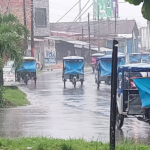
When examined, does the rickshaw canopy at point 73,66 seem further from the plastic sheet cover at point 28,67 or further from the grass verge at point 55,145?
the grass verge at point 55,145

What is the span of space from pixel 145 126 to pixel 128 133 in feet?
7.20

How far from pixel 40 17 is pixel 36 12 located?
822 mm

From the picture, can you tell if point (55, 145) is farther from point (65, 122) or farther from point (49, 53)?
point (49, 53)

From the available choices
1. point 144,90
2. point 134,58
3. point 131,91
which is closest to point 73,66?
point 131,91

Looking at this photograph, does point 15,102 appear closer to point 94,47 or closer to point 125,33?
point 94,47

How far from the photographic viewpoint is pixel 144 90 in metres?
12.7

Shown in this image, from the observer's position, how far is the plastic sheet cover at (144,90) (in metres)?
12.6

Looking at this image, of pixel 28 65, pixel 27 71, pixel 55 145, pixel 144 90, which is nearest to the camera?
pixel 55 145

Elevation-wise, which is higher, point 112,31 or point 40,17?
point 40,17

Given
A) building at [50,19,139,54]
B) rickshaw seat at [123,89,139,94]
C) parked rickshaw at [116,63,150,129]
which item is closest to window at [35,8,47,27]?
building at [50,19,139,54]

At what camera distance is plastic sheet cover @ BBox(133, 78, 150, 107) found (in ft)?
41.2

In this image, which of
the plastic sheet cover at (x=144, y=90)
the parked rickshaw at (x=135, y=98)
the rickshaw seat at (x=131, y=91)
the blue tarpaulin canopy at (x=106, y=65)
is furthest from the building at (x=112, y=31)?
the plastic sheet cover at (x=144, y=90)

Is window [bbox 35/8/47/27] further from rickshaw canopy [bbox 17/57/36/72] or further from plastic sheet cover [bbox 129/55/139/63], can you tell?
rickshaw canopy [bbox 17/57/36/72]

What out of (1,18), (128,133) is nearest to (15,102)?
(1,18)
